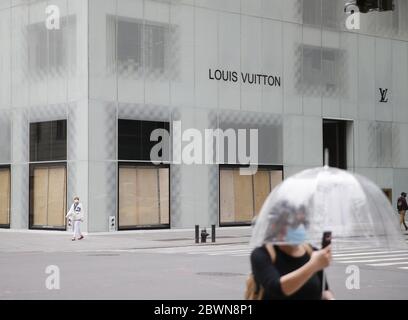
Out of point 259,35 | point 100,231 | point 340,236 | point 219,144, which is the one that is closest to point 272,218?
point 340,236

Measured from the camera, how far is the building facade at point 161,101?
33.7 meters

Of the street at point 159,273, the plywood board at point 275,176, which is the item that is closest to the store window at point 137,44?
the plywood board at point 275,176

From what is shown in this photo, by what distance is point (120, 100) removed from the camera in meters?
34.1

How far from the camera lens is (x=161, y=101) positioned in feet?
116

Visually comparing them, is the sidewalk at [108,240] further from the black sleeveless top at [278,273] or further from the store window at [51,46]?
the black sleeveless top at [278,273]

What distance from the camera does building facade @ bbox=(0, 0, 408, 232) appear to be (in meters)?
33.7

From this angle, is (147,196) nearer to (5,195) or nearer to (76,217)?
(76,217)

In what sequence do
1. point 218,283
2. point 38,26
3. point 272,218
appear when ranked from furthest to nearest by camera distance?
point 38,26
point 218,283
point 272,218

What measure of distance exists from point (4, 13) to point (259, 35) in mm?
12441

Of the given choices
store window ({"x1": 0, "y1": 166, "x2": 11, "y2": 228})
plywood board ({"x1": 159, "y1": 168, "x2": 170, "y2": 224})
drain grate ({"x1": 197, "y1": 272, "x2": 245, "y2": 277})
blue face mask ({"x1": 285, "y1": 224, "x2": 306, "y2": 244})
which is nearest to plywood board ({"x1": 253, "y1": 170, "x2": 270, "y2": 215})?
plywood board ({"x1": 159, "y1": 168, "x2": 170, "y2": 224})

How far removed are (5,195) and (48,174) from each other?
3721 mm

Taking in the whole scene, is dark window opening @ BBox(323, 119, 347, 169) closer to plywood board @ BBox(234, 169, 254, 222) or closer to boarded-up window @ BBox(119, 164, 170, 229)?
plywood board @ BBox(234, 169, 254, 222)

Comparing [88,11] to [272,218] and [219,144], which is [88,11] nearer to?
[219,144]

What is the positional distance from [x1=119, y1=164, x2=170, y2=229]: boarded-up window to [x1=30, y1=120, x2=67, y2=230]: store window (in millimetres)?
2609
